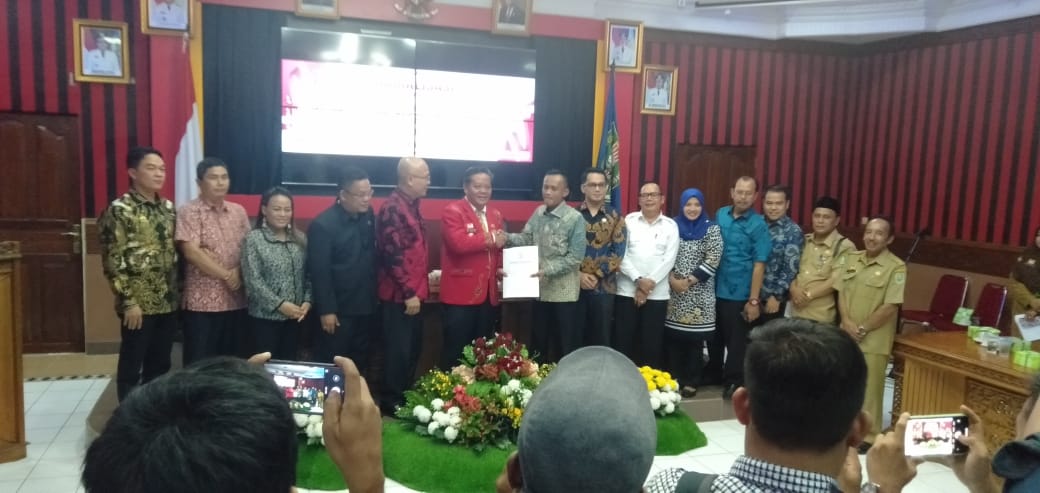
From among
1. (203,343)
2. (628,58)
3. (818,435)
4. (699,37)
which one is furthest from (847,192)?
(818,435)

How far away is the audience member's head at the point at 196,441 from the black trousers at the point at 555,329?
3369 mm

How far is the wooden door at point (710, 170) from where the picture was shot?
7.03 metres

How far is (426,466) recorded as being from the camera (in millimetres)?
3152

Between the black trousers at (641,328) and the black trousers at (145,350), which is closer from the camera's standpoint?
the black trousers at (145,350)

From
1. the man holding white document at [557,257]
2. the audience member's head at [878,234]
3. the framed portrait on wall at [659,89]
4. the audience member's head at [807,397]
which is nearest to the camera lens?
the audience member's head at [807,397]

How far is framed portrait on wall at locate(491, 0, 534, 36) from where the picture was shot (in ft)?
19.9

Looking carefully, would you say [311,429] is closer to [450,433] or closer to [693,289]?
[450,433]

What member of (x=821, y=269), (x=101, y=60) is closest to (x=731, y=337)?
(x=821, y=269)

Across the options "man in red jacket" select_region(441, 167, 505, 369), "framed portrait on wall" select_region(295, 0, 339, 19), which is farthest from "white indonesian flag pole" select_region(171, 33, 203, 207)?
"man in red jacket" select_region(441, 167, 505, 369)

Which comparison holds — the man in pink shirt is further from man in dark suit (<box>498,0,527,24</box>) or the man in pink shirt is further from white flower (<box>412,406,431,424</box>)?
man in dark suit (<box>498,0,527,24</box>)

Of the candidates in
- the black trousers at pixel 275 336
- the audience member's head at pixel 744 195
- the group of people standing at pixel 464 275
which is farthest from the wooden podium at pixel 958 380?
the black trousers at pixel 275 336

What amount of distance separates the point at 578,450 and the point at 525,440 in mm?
83

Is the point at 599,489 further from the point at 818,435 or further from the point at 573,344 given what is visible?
the point at 573,344

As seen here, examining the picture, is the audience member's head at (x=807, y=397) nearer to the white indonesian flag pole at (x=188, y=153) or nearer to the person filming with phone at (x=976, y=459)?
the person filming with phone at (x=976, y=459)
